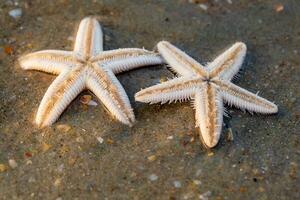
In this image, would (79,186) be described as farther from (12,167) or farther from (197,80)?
(197,80)

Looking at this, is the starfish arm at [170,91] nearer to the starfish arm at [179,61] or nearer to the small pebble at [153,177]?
the starfish arm at [179,61]

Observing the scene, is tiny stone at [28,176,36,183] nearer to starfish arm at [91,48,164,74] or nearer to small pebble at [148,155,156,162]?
small pebble at [148,155,156,162]

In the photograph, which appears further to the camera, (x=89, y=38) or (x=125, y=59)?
(x=89, y=38)

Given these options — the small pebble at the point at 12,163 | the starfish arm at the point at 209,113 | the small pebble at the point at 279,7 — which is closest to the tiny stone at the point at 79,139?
the small pebble at the point at 12,163

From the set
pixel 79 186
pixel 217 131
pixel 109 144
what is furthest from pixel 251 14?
pixel 79 186

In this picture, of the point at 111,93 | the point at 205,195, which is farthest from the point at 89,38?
the point at 205,195

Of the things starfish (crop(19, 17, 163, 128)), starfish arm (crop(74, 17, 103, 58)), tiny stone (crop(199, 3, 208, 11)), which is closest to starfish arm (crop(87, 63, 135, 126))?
starfish (crop(19, 17, 163, 128))

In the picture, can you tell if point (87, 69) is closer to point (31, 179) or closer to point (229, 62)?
point (31, 179)
